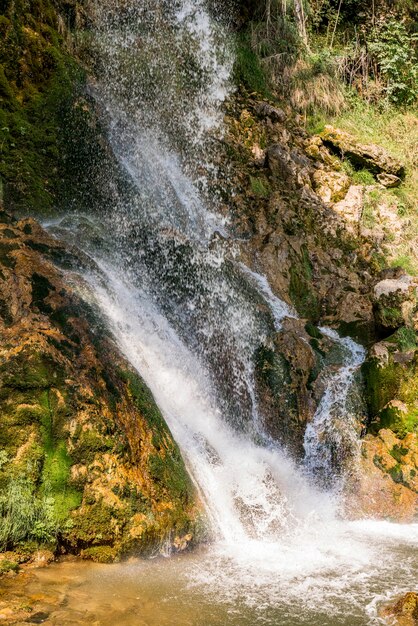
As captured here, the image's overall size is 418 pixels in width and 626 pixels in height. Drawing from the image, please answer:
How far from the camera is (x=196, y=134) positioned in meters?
13.7

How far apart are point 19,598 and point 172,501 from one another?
197cm

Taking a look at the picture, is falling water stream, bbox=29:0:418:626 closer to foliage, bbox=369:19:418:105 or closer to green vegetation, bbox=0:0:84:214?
green vegetation, bbox=0:0:84:214

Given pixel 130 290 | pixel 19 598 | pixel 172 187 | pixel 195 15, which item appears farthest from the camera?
pixel 195 15

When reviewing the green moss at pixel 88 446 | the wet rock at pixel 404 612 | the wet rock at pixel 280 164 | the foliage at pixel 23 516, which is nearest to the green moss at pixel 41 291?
the green moss at pixel 88 446

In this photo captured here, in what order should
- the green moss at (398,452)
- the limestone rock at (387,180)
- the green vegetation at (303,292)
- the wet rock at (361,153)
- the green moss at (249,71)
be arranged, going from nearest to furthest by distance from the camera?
the green moss at (398,452)
the green vegetation at (303,292)
the wet rock at (361,153)
the limestone rock at (387,180)
the green moss at (249,71)

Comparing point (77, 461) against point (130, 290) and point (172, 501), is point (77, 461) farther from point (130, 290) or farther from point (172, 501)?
point (130, 290)

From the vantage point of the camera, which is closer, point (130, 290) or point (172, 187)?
point (130, 290)

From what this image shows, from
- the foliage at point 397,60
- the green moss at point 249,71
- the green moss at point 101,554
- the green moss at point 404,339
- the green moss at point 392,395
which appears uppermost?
the foliage at point 397,60

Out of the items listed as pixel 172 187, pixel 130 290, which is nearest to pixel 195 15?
pixel 172 187

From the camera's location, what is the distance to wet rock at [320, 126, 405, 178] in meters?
14.6

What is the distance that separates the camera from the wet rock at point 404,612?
411cm

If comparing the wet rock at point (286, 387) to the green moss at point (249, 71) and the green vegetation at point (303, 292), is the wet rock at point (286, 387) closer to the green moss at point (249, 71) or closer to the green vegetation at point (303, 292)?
the green vegetation at point (303, 292)

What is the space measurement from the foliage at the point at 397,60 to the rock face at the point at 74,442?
1428cm

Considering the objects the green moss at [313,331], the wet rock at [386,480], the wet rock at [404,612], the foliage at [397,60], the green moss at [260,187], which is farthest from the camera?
the foliage at [397,60]
